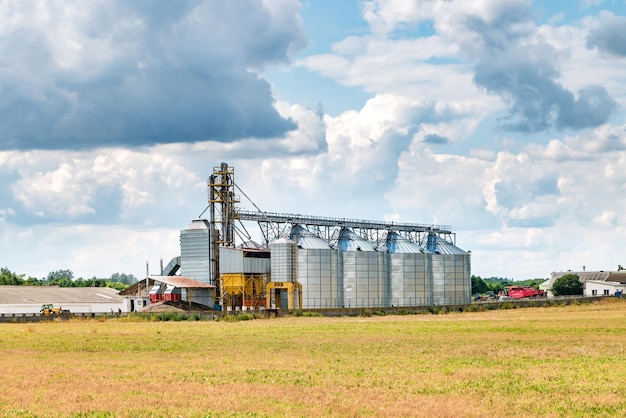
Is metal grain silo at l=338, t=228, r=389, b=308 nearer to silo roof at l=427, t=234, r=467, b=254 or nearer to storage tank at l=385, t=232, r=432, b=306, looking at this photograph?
storage tank at l=385, t=232, r=432, b=306

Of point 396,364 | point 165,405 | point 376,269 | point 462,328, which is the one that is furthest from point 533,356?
point 376,269

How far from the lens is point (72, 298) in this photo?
12156 cm

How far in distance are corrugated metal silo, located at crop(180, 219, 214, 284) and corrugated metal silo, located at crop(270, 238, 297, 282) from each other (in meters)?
8.49

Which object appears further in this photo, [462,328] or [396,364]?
[462,328]

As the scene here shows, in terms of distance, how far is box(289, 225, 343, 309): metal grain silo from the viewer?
11625cm

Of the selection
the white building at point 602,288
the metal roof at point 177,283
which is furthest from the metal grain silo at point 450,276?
the white building at point 602,288

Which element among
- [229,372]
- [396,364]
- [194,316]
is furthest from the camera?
[194,316]

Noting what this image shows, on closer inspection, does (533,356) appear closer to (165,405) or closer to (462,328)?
(165,405)

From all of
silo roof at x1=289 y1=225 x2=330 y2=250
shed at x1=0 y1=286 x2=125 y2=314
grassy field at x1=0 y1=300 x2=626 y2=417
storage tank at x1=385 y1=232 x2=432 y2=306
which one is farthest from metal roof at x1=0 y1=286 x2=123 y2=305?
grassy field at x1=0 y1=300 x2=626 y2=417

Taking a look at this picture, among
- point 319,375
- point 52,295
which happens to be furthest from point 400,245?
point 319,375

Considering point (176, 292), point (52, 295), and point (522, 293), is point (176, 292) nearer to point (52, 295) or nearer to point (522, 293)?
point (52, 295)

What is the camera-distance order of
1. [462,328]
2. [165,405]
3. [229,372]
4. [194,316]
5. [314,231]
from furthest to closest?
[314,231] → [194,316] → [462,328] → [229,372] → [165,405]

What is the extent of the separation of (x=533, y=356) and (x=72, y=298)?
90.0 m

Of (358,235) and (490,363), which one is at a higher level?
(358,235)
